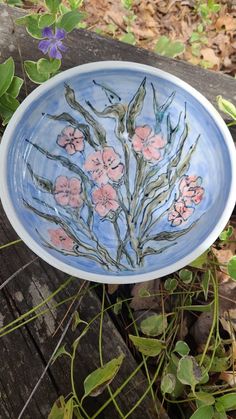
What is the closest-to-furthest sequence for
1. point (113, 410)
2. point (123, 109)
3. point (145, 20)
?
point (113, 410) < point (123, 109) < point (145, 20)

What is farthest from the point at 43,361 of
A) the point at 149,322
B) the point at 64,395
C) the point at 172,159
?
the point at 172,159

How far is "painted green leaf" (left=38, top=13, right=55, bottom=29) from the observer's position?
2.87ft

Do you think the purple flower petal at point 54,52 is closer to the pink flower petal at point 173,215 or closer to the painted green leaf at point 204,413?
the pink flower petal at point 173,215

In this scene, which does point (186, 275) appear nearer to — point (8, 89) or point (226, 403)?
point (226, 403)

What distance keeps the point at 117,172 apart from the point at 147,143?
0.29 ft

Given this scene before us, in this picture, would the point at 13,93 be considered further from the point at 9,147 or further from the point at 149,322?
the point at 149,322

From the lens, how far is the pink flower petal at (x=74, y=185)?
104cm

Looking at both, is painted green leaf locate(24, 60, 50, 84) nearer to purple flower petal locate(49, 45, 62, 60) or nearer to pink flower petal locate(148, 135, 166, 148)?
purple flower petal locate(49, 45, 62, 60)

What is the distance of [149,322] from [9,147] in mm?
403

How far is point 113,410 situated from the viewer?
0.81 metres

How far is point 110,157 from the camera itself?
1.07 m

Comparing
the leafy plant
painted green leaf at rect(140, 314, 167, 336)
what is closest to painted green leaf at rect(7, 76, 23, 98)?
the leafy plant

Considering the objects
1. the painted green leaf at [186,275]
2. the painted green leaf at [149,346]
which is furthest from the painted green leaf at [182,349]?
the painted green leaf at [186,275]

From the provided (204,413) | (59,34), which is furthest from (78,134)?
(204,413)
